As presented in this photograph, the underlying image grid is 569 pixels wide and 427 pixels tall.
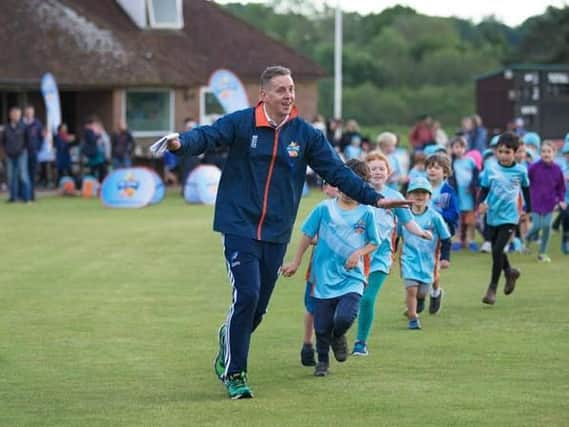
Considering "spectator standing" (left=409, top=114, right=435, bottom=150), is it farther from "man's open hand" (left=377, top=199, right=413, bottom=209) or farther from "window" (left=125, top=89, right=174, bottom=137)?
"man's open hand" (left=377, top=199, right=413, bottom=209)

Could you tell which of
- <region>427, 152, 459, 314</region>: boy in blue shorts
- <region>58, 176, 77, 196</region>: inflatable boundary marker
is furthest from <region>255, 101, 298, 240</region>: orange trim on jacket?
<region>58, 176, 77, 196</region>: inflatable boundary marker

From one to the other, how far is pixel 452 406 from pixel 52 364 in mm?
3430

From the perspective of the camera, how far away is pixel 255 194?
31.1 feet

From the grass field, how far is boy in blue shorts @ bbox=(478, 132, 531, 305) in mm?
329

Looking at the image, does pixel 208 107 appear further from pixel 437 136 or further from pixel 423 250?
pixel 423 250

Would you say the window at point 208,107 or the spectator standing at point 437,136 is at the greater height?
the window at point 208,107

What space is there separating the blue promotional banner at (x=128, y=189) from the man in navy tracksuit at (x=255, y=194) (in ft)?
73.1

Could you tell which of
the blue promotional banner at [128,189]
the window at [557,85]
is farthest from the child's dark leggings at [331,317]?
the window at [557,85]

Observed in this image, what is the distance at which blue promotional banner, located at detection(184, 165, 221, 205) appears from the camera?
3297 centimetres

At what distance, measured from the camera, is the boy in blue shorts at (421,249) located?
43.1 ft

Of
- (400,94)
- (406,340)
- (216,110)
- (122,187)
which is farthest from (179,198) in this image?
(400,94)

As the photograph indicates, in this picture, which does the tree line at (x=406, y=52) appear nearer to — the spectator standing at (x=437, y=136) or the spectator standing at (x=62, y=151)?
the spectator standing at (x=62, y=151)

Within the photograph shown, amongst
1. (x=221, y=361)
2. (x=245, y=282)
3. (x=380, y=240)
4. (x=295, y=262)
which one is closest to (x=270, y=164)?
(x=245, y=282)

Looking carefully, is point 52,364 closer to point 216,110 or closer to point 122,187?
point 122,187
